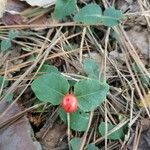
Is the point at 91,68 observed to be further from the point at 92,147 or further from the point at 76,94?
the point at 92,147

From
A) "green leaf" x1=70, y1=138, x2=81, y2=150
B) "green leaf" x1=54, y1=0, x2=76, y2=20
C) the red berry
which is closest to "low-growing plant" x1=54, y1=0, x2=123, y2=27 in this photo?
"green leaf" x1=54, y1=0, x2=76, y2=20

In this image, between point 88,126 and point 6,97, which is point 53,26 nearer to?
point 6,97

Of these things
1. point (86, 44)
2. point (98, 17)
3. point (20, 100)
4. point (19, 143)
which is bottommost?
point (19, 143)

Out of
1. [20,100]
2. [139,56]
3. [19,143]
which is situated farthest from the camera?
[139,56]

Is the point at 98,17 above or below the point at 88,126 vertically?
above

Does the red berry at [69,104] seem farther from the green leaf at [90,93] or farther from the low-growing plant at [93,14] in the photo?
the low-growing plant at [93,14]

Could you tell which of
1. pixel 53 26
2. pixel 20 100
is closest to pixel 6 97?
pixel 20 100
